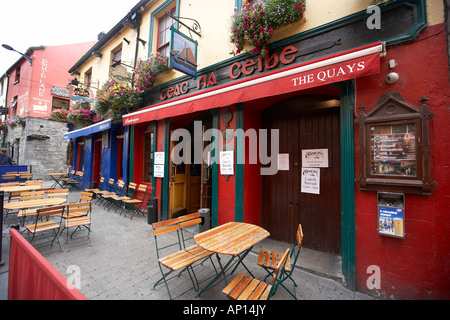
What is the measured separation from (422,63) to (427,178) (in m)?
1.54

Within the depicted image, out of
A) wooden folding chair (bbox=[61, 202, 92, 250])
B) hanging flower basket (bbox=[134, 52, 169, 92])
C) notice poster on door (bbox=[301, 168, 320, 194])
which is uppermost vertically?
hanging flower basket (bbox=[134, 52, 169, 92])

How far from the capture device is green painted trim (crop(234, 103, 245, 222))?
439cm

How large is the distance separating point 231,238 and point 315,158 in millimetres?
2500

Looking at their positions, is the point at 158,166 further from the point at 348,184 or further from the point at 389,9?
the point at 389,9

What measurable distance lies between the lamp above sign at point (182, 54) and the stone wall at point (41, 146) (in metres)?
15.3

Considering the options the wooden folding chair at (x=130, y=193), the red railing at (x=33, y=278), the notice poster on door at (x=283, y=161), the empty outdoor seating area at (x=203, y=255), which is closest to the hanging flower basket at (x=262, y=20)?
the notice poster on door at (x=283, y=161)

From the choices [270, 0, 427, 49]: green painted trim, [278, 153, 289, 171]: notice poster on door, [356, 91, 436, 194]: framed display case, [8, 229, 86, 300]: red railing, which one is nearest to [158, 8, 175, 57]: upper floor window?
[270, 0, 427, 49]: green painted trim

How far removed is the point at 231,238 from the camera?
283cm

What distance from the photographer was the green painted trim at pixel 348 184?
9.71 ft

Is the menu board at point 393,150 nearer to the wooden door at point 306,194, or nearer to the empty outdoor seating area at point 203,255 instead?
the wooden door at point 306,194

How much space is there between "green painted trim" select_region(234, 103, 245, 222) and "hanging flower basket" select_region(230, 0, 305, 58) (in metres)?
1.27

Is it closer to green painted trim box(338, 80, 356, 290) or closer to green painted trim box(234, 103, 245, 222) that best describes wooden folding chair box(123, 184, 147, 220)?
green painted trim box(234, 103, 245, 222)

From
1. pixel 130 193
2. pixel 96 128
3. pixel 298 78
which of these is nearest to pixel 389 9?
pixel 298 78
